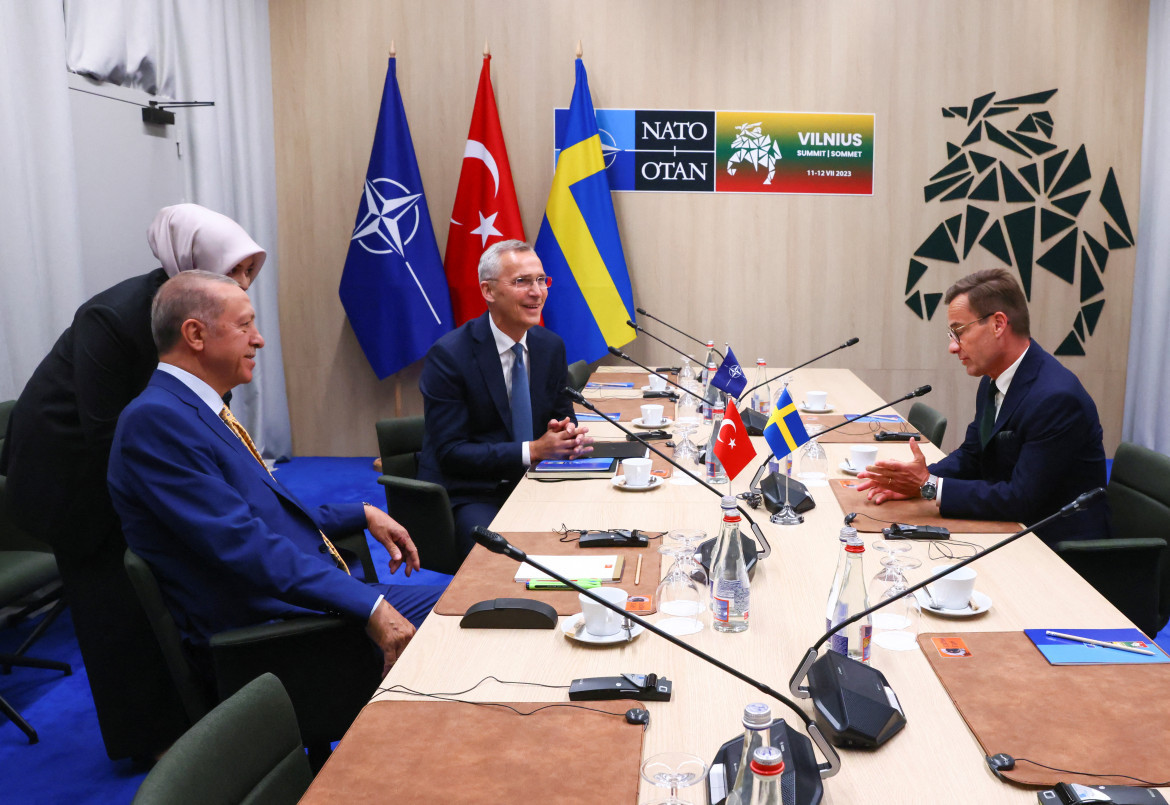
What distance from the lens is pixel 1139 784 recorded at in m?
1.22

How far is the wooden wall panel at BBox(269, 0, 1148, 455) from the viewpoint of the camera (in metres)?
5.71

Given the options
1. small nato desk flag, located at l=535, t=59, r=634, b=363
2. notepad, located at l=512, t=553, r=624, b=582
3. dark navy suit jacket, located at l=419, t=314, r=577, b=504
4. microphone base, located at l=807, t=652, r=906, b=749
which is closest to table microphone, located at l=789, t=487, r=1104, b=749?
microphone base, located at l=807, t=652, r=906, b=749

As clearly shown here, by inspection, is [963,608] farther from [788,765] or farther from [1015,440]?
[1015,440]

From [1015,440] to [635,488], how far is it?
3.65ft

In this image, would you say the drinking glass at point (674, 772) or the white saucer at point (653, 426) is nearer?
the drinking glass at point (674, 772)

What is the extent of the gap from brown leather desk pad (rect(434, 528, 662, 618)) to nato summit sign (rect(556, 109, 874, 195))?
157 inches

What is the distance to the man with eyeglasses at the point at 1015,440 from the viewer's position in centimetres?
246

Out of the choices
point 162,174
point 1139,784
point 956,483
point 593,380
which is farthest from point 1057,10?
point 1139,784

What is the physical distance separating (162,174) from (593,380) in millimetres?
2491

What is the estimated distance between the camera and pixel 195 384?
213 cm

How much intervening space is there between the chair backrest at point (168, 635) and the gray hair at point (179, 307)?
0.49 m

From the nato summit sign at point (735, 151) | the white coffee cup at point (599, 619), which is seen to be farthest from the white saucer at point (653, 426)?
the nato summit sign at point (735, 151)

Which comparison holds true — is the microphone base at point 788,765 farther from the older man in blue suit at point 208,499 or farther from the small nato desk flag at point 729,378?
the small nato desk flag at point 729,378

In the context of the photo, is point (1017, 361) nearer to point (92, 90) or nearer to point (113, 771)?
point (113, 771)
